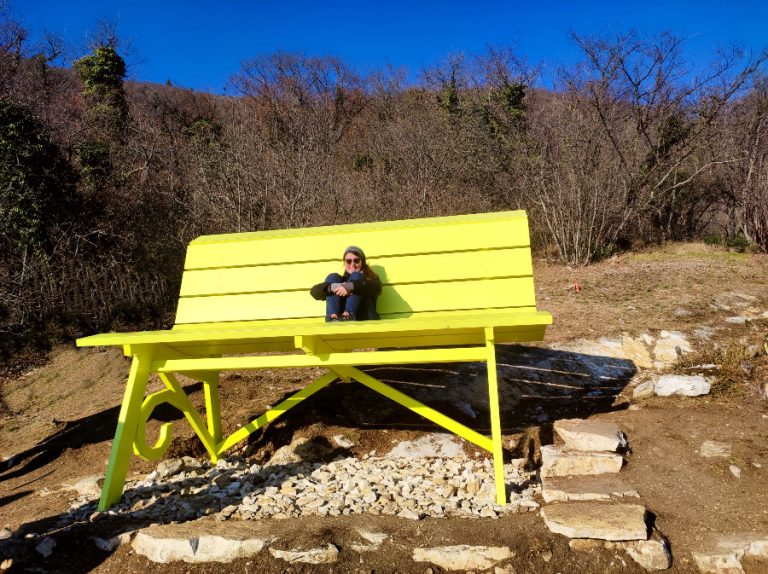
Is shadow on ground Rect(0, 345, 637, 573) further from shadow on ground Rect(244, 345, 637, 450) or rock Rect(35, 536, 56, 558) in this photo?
rock Rect(35, 536, 56, 558)

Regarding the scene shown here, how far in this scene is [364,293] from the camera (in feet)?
12.4

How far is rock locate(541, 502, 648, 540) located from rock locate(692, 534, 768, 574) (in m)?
0.23

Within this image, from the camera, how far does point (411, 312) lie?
3.90 metres

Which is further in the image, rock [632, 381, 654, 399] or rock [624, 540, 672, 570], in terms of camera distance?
rock [632, 381, 654, 399]

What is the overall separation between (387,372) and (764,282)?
724cm

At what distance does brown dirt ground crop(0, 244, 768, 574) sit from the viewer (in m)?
2.44

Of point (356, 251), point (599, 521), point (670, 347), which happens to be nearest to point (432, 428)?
point (356, 251)

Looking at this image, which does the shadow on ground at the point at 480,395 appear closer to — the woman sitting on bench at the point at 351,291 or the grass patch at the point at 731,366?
the grass patch at the point at 731,366

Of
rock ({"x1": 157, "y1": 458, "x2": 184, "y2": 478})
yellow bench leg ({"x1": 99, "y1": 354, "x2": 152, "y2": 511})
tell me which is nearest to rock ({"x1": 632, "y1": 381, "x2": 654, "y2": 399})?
rock ({"x1": 157, "y1": 458, "x2": 184, "y2": 478})

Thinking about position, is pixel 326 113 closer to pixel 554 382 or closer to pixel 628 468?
pixel 554 382

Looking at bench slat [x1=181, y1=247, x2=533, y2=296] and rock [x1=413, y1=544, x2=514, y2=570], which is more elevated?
bench slat [x1=181, y1=247, x2=533, y2=296]

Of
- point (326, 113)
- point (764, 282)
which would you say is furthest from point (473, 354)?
point (326, 113)

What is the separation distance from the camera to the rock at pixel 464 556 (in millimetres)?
2328

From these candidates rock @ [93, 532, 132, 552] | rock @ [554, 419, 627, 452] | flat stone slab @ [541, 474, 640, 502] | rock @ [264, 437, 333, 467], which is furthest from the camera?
rock @ [264, 437, 333, 467]
